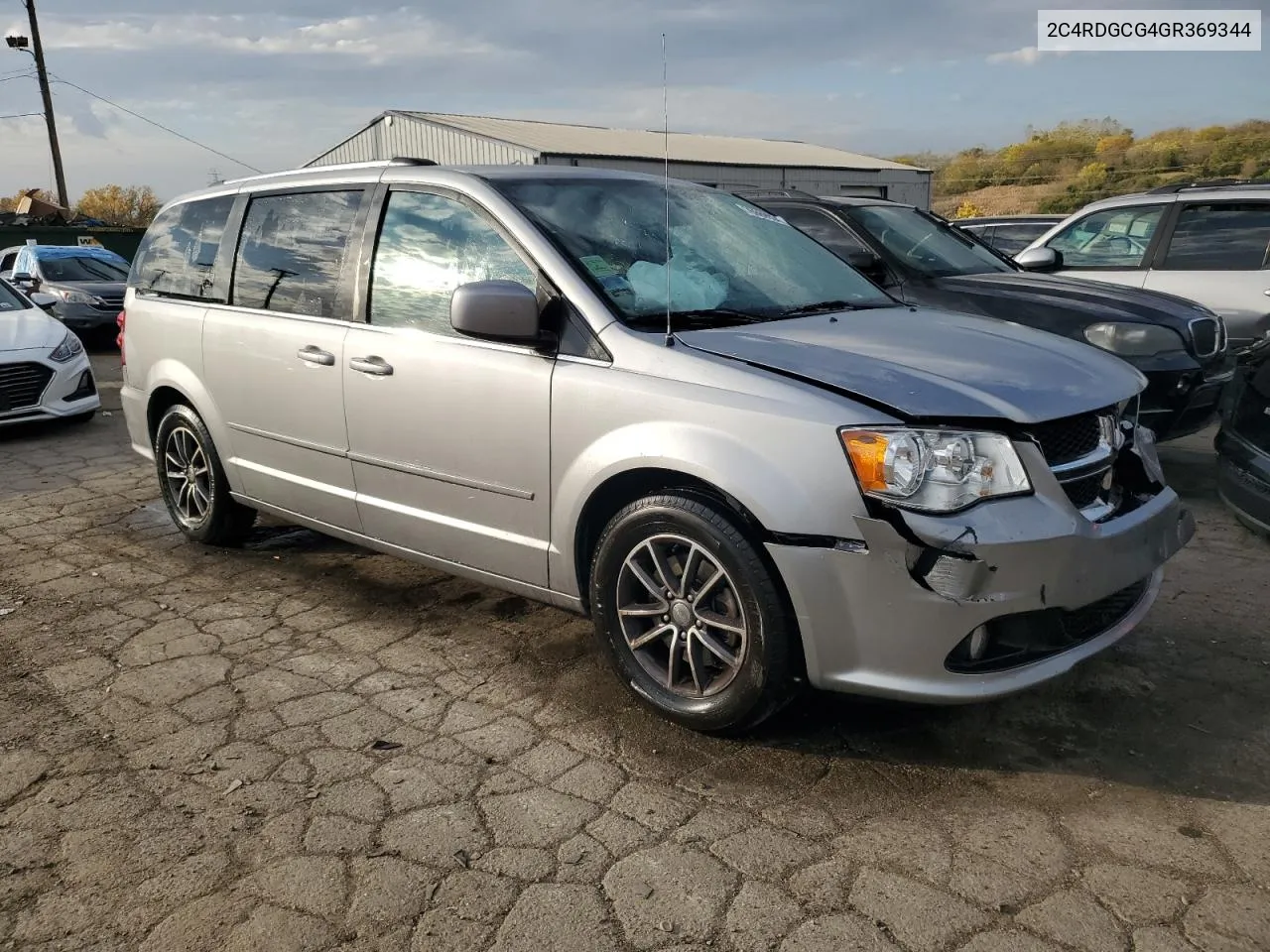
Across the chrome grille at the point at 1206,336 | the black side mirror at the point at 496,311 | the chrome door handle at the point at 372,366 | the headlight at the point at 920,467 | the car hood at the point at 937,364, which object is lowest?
the chrome grille at the point at 1206,336

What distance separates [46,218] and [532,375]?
96.2 ft

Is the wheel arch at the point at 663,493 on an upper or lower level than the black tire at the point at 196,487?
upper

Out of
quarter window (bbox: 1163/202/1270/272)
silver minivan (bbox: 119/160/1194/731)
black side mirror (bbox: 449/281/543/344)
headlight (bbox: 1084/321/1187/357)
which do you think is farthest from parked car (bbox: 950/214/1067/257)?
black side mirror (bbox: 449/281/543/344)

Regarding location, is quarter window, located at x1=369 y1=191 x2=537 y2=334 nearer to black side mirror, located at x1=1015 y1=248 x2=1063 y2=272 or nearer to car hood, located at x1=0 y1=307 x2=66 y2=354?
black side mirror, located at x1=1015 y1=248 x2=1063 y2=272

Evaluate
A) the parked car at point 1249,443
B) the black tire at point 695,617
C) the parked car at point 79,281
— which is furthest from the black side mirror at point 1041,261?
the parked car at point 79,281

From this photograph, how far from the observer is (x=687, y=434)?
3018 mm

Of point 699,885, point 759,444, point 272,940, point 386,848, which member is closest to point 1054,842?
point 699,885

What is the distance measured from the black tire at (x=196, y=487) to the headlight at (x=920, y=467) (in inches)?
137

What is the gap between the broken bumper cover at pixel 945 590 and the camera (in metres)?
2.72

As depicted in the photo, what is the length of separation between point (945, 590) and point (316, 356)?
8.87ft

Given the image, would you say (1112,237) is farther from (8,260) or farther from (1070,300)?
(8,260)

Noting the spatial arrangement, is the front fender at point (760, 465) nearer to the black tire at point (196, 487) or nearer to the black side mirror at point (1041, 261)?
the black tire at point (196, 487)

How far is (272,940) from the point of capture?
7.68ft

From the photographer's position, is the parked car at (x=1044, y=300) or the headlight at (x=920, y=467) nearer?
the headlight at (x=920, y=467)
